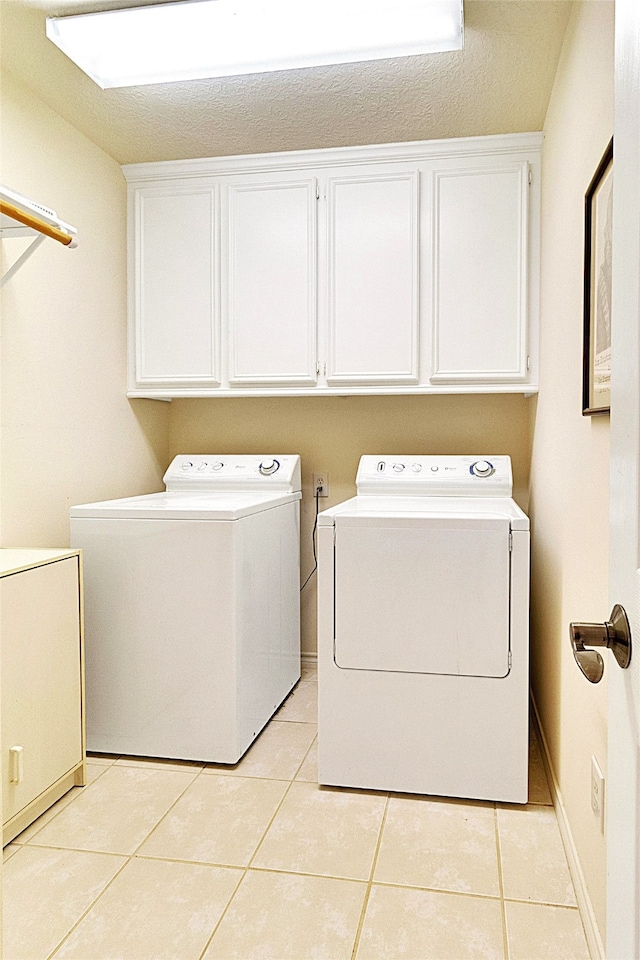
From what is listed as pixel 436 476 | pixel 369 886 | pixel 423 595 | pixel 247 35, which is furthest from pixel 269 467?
pixel 369 886

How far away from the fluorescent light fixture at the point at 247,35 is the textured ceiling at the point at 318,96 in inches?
2.4

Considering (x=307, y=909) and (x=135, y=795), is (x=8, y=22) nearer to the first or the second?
(x=135, y=795)

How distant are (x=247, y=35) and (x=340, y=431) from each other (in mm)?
1658

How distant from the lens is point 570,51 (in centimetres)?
196

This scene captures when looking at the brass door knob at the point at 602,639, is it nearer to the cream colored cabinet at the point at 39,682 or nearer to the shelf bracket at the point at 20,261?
the cream colored cabinet at the point at 39,682

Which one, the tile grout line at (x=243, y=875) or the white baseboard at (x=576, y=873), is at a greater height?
the white baseboard at (x=576, y=873)

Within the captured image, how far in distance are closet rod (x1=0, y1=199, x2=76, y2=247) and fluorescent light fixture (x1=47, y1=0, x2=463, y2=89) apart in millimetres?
548

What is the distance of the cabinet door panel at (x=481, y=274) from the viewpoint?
2707 millimetres

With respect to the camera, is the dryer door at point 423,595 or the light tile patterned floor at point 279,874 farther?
the dryer door at point 423,595

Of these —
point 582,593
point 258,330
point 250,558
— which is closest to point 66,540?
point 250,558

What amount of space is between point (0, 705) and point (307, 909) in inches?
35.1

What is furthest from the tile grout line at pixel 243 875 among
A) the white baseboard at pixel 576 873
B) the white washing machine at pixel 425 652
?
the white baseboard at pixel 576 873

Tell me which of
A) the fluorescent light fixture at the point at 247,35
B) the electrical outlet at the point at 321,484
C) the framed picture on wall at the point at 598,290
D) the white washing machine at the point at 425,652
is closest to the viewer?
the framed picture on wall at the point at 598,290

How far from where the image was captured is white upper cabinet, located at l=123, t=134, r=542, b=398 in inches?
107
